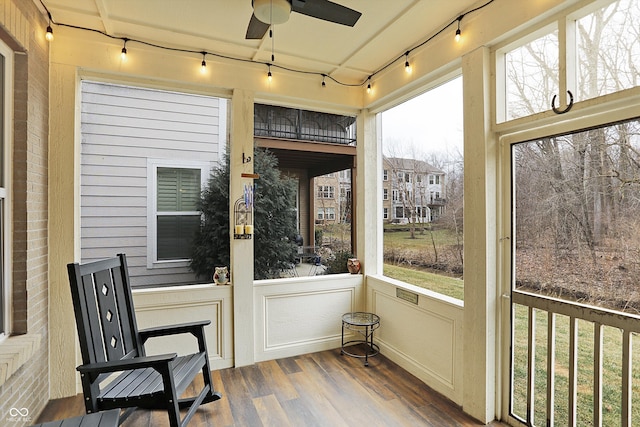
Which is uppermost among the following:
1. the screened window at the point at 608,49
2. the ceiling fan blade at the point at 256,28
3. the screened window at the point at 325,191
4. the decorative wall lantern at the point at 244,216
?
→ the ceiling fan blade at the point at 256,28

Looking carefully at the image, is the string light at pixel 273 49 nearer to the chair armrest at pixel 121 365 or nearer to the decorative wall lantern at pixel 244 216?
the decorative wall lantern at pixel 244 216

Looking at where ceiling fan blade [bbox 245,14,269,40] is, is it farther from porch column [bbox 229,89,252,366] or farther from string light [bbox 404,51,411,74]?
string light [bbox 404,51,411,74]

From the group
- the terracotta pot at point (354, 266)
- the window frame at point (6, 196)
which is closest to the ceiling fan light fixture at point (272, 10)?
the window frame at point (6, 196)

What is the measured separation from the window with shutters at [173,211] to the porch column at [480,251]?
2.47 metres

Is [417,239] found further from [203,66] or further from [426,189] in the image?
[203,66]

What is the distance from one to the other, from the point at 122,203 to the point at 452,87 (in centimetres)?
309

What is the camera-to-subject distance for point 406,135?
10.9ft

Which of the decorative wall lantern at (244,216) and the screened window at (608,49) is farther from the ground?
the screened window at (608,49)

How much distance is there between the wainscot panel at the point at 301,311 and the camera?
3.27 m

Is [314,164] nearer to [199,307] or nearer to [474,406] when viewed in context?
[199,307]

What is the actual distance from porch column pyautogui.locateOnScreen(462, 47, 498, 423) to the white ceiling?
53 cm

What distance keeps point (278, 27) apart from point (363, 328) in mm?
3027

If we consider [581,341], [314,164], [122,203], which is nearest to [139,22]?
[122,203]

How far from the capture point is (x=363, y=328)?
3656mm
